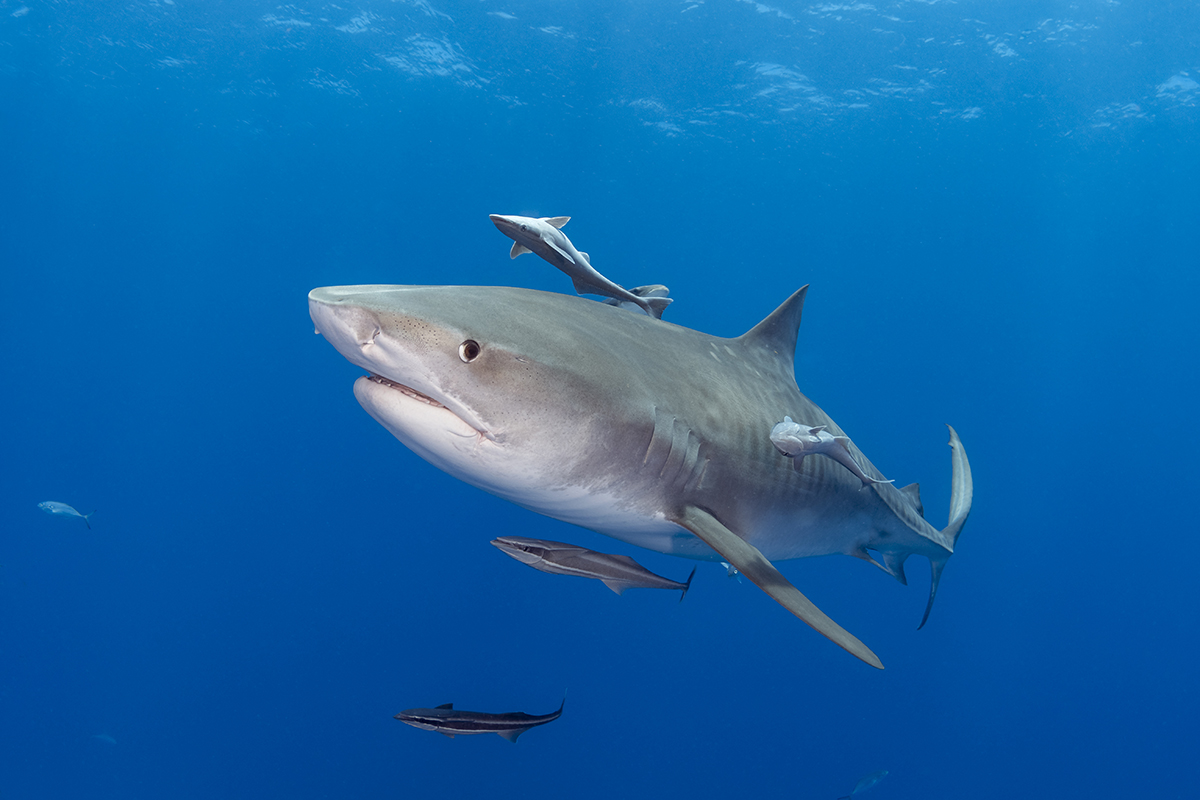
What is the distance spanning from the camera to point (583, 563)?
305cm

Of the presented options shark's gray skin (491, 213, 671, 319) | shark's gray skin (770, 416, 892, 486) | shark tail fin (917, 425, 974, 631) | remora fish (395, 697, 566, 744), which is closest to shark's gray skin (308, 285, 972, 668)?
shark's gray skin (770, 416, 892, 486)

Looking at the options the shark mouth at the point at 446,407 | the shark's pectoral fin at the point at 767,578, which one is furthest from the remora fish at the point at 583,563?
the shark mouth at the point at 446,407

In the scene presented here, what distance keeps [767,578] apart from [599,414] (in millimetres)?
891

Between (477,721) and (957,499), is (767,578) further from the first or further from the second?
(957,499)

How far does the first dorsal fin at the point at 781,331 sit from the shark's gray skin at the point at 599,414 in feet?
0.15

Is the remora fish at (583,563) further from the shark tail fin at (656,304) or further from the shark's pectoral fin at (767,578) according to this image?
the shark tail fin at (656,304)

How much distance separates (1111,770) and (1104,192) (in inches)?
1022

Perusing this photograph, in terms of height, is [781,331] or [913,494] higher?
[781,331]

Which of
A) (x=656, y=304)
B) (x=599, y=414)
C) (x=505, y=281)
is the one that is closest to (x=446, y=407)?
(x=599, y=414)

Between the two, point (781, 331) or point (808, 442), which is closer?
point (808, 442)

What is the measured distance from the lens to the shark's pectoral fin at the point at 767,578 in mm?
2055

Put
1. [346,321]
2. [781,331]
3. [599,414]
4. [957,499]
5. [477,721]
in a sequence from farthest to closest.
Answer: [957,499], [477,721], [781,331], [599,414], [346,321]

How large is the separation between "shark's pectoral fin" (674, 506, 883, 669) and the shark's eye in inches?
46.5

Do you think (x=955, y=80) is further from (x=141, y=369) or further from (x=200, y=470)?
(x=141, y=369)
